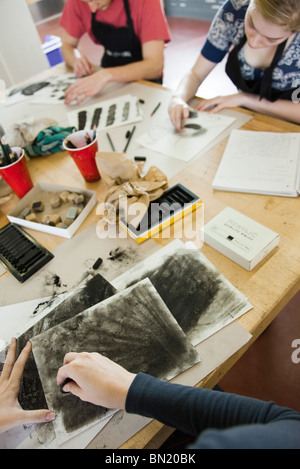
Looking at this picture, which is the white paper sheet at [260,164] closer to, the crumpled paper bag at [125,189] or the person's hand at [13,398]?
the crumpled paper bag at [125,189]

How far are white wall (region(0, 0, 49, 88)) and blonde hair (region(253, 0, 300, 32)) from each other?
6.58 ft

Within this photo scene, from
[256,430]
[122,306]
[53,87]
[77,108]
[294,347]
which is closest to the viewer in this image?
[256,430]

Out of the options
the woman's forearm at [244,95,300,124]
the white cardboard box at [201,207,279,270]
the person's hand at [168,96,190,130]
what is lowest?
the white cardboard box at [201,207,279,270]

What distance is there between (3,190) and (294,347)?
3.84 ft

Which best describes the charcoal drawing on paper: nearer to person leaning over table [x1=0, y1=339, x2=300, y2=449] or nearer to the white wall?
person leaning over table [x1=0, y1=339, x2=300, y2=449]

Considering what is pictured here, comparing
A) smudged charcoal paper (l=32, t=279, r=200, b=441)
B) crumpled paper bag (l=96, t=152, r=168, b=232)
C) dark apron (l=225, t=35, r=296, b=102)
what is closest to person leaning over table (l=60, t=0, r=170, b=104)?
dark apron (l=225, t=35, r=296, b=102)

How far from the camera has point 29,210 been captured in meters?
0.90

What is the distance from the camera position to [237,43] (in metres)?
1.13

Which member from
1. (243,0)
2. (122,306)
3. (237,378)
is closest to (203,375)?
(122,306)

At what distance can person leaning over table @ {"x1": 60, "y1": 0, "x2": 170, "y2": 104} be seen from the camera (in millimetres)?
1339

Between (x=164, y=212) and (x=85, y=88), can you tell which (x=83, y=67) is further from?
(x=164, y=212)

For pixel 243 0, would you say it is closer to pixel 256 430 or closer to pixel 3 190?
pixel 3 190

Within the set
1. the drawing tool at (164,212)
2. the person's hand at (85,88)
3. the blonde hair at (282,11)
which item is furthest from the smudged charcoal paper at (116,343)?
the person's hand at (85,88)

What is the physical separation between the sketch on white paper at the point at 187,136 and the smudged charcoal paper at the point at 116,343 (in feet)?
1.70
